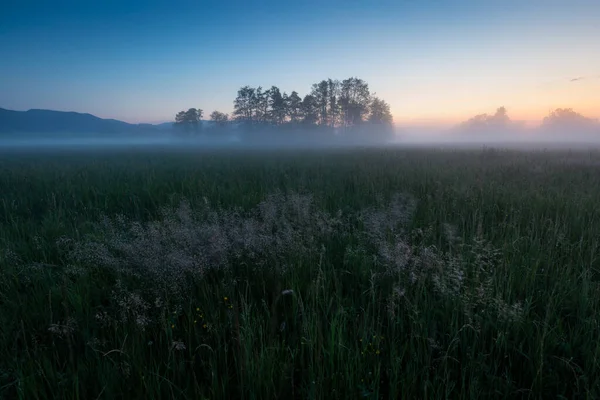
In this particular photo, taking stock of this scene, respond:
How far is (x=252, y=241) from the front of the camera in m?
3.02

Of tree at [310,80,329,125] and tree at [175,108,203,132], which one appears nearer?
tree at [310,80,329,125]

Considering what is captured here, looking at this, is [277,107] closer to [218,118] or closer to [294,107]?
[294,107]

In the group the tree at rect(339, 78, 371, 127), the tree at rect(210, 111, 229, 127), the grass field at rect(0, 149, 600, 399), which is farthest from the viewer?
the tree at rect(210, 111, 229, 127)

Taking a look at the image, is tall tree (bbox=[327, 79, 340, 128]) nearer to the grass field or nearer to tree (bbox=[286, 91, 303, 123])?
tree (bbox=[286, 91, 303, 123])

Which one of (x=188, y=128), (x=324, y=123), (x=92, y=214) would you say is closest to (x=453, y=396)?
(x=92, y=214)

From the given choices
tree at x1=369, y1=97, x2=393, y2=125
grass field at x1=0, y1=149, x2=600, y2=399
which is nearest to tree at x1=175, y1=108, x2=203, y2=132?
tree at x1=369, y1=97, x2=393, y2=125

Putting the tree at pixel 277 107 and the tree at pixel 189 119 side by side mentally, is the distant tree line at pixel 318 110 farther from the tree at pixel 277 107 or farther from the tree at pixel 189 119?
the tree at pixel 189 119

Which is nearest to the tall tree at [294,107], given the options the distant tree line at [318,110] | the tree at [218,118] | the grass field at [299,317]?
the distant tree line at [318,110]

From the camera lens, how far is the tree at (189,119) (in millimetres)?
113375

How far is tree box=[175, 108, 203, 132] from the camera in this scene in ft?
372

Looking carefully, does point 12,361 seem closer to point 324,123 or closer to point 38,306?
point 38,306

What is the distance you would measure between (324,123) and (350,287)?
284ft

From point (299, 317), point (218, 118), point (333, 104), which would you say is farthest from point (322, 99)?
point (299, 317)

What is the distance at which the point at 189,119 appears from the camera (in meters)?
116
